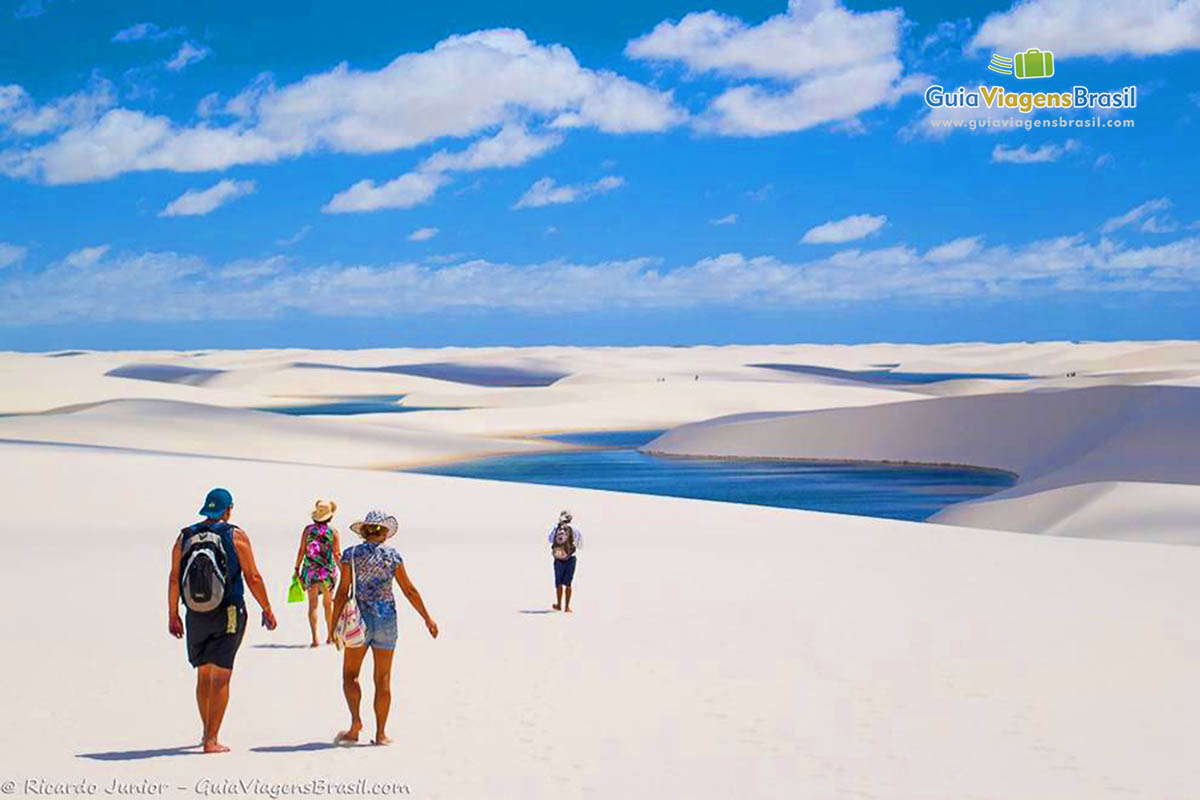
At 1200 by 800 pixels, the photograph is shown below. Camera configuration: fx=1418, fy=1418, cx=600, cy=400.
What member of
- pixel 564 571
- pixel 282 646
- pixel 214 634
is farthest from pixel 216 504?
pixel 564 571

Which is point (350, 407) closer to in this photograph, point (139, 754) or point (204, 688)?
point (139, 754)

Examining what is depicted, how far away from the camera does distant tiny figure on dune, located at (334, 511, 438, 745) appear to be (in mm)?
7168

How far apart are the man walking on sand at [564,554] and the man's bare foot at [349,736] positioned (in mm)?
4298

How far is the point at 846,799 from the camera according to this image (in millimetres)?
6367

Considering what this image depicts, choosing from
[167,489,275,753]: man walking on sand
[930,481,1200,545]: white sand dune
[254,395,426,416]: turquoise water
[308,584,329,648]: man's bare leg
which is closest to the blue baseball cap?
[167,489,275,753]: man walking on sand

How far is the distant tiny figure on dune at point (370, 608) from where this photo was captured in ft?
23.5

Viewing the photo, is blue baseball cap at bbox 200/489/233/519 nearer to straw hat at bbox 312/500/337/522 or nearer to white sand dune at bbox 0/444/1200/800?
white sand dune at bbox 0/444/1200/800

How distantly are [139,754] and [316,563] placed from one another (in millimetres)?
3229

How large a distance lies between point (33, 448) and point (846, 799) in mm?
23034

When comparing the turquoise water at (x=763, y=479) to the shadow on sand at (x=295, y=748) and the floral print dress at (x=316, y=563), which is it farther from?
the shadow on sand at (x=295, y=748)

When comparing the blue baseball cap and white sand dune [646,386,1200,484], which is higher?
white sand dune [646,386,1200,484]

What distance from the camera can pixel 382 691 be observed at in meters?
7.27

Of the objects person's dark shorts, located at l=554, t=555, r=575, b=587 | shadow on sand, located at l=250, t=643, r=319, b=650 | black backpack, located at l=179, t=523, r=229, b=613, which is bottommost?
shadow on sand, located at l=250, t=643, r=319, b=650

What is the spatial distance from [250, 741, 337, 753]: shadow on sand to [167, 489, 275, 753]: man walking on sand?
225mm
